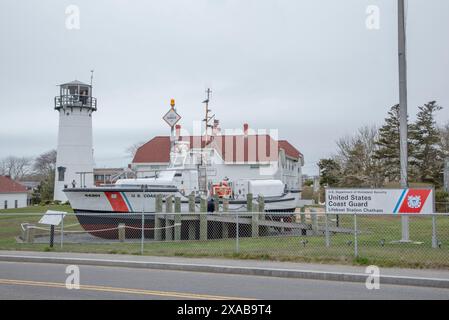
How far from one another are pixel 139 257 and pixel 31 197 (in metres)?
61.4

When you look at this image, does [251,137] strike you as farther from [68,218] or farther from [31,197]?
[31,197]

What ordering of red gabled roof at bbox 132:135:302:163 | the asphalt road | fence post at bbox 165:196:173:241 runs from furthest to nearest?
red gabled roof at bbox 132:135:302:163
fence post at bbox 165:196:173:241
the asphalt road

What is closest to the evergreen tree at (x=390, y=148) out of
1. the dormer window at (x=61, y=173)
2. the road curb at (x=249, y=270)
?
the dormer window at (x=61, y=173)

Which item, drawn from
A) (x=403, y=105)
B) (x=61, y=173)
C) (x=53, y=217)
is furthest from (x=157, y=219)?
(x=61, y=173)

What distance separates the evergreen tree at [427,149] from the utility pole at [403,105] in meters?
33.8

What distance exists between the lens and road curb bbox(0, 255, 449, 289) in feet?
32.8

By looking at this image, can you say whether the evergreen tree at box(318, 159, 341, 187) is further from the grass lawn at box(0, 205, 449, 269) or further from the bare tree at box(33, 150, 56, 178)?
the bare tree at box(33, 150, 56, 178)

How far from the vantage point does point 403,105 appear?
14.8 meters

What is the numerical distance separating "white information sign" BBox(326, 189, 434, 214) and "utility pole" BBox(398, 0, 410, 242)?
640mm

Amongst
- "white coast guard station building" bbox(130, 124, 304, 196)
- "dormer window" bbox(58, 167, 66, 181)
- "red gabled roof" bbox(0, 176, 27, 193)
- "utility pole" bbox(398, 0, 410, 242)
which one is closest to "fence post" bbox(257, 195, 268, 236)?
"utility pole" bbox(398, 0, 410, 242)

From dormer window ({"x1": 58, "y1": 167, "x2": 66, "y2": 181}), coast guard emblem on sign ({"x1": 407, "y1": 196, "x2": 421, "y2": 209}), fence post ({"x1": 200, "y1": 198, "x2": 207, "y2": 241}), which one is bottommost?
fence post ({"x1": 200, "y1": 198, "x2": 207, "y2": 241})

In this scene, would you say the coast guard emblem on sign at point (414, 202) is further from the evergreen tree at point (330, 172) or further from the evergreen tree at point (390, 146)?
the evergreen tree at point (330, 172)

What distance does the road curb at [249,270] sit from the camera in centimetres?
1001
